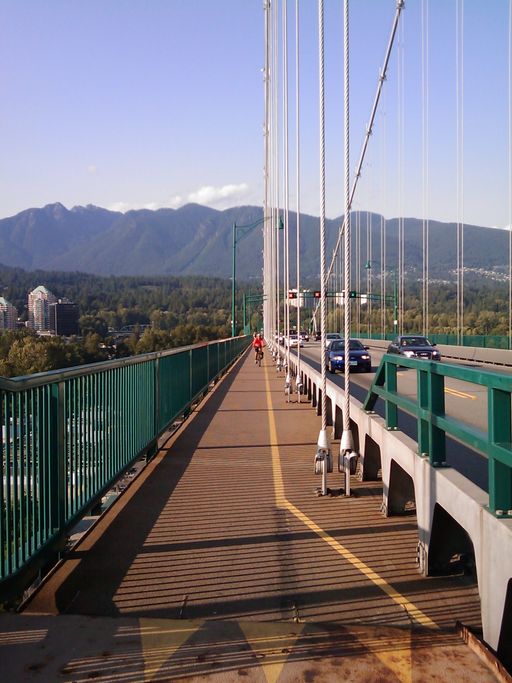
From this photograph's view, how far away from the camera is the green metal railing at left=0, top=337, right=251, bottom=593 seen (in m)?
4.64

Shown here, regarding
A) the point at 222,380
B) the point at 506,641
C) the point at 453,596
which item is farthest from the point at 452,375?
the point at 222,380

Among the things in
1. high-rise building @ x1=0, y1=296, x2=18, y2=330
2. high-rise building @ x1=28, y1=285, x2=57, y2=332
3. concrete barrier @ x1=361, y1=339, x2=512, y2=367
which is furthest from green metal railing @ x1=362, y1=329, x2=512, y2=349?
high-rise building @ x1=0, y1=296, x2=18, y2=330

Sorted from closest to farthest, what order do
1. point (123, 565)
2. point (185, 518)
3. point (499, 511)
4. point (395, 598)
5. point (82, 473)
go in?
point (499, 511) → point (395, 598) → point (123, 565) → point (82, 473) → point (185, 518)

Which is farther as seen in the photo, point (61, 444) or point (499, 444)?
point (61, 444)

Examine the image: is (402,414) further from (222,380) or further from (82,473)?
(222,380)

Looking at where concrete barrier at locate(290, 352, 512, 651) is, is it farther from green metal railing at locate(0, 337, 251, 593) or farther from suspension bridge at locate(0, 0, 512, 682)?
green metal railing at locate(0, 337, 251, 593)

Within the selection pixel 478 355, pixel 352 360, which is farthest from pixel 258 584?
pixel 478 355

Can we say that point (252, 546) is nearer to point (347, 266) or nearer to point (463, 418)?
point (347, 266)

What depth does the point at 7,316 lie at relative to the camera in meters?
22.0

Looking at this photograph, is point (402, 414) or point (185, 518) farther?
point (402, 414)

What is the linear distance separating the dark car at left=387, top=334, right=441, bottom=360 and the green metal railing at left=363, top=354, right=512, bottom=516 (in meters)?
23.3

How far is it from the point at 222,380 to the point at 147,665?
22.6m

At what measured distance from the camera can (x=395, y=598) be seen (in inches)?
196

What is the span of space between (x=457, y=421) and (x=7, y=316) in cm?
1871
